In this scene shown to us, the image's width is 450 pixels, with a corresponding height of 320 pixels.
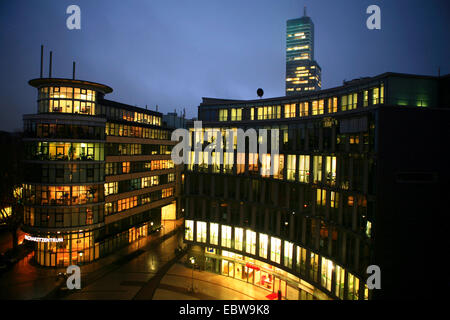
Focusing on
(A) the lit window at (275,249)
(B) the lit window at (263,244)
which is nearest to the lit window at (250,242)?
(B) the lit window at (263,244)

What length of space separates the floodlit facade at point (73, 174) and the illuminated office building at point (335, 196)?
13.8 metres

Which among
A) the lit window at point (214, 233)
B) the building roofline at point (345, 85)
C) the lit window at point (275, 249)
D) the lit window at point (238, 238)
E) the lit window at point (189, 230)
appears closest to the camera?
the building roofline at point (345, 85)

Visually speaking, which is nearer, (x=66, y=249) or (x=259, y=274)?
(x=259, y=274)

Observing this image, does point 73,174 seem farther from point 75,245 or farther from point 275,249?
point 275,249

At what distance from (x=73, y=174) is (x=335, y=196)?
3469 centimetres

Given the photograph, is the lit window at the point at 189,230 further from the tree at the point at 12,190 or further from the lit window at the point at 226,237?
the tree at the point at 12,190

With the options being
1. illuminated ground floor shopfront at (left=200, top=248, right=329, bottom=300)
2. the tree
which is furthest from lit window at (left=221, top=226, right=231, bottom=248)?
the tree

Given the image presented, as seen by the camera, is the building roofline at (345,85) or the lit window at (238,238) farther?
the lit window at (238,238)

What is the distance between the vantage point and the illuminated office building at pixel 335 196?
2133 cm

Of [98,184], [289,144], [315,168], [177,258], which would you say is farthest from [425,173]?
[98,184]

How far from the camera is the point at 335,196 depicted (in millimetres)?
26656

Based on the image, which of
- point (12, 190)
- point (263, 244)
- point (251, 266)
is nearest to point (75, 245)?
point (12, 190)

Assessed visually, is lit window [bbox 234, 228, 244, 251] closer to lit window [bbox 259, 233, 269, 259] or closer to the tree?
lit window [bbox 259, 233, 269, 259]

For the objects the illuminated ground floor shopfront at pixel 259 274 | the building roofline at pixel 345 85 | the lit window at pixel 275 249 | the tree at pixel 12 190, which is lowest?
the illuminated ground floor shopfront at pixel 259 274
